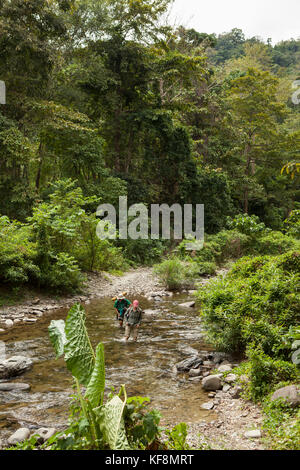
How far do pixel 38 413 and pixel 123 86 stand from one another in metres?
22.5

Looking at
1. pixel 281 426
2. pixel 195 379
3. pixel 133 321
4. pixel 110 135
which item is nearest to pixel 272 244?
pixel 110 135

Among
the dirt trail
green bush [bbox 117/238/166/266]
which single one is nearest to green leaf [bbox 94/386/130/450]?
the dirt trail

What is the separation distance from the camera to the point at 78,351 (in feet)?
10.7

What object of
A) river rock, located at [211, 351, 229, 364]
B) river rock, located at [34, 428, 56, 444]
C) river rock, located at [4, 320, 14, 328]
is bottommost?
river rock, located at [4, 320, 14, 328]

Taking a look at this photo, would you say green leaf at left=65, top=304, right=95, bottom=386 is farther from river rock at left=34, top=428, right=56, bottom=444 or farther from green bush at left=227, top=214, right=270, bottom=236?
green bush at left=227, top=214, right=270, bottom=236

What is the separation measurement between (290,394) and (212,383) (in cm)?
167

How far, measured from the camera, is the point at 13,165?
16.7 meters

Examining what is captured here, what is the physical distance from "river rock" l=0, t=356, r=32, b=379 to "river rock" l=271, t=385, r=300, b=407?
409 centimetres

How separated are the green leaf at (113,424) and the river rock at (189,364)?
367 cm

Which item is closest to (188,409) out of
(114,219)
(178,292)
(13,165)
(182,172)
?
(178,292)

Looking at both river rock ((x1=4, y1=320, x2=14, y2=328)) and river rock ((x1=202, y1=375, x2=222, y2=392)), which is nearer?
river rock ((x1=202, y1=375, x2=222, y2=392))

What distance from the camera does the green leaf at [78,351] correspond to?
3.24 m

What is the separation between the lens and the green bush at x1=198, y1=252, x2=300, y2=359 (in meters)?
5.44
